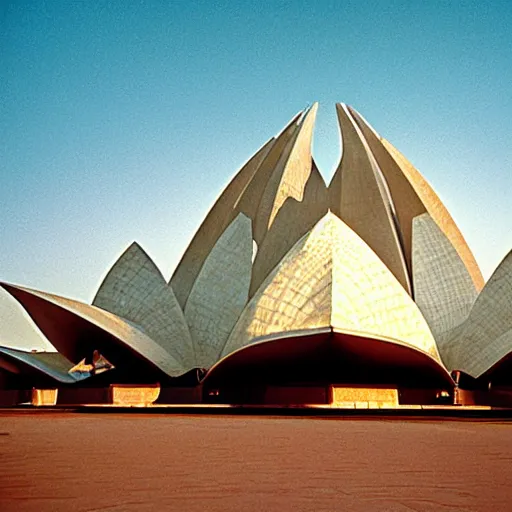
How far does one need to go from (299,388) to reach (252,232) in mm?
7039

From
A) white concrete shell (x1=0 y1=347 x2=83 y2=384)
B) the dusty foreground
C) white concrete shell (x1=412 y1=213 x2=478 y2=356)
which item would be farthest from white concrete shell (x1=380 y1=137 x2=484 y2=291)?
the dusty foreground

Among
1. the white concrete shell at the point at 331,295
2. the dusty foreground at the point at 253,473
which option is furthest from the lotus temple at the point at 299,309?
the dusty foreground at the point at 253,473

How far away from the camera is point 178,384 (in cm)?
1634

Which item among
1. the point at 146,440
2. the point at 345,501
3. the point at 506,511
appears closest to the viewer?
the point at 506,511

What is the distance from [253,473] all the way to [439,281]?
52.0 feet

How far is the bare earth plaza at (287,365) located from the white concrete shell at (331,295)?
0.14 ft

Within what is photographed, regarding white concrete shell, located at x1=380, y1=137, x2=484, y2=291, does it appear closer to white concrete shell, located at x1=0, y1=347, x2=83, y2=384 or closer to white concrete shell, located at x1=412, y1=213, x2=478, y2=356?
white concrete shell, located at x1=412, y1=213, x2=478, y2=356

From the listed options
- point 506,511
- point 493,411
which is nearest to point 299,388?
point 493,411

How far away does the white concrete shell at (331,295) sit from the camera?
12688mm

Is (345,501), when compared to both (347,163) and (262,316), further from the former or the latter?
(347,163)

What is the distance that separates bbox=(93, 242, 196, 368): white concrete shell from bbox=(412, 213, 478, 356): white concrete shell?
263 inches

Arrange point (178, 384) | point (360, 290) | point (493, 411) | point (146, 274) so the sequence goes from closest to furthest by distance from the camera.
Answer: point (493, 411) → point (360, 290) → point (178, 384) → point (146, 274)

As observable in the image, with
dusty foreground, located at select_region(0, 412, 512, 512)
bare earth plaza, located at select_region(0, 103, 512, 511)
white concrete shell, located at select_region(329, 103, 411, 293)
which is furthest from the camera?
white concrete shell, located at select_region(329, 103, 411, 293)

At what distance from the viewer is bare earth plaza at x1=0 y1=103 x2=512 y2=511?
2516 millimetres
